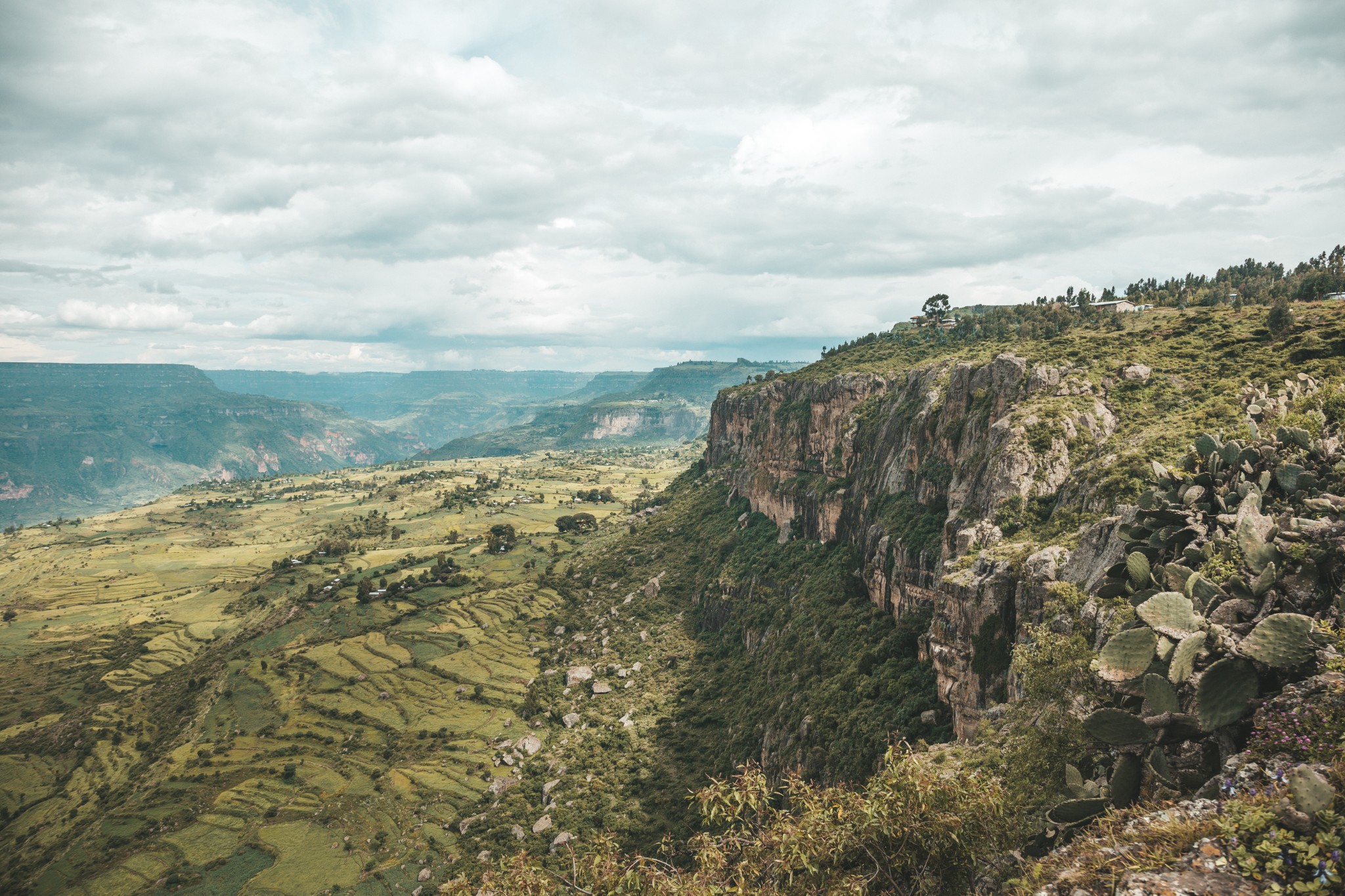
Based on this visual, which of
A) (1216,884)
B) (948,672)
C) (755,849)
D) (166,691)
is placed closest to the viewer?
A: (1216,884)

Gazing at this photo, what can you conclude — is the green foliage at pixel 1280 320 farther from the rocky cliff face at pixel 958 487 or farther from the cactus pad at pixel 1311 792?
the cactus pad at pixel 1311 792

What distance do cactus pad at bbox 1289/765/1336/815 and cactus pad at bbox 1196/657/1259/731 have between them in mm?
5107

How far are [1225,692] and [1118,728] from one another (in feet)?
10.1

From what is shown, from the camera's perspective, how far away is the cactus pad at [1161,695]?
57.6ft

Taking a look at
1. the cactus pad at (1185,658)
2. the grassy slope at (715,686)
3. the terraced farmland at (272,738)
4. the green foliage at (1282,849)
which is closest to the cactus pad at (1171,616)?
the cactus pad at (1185,658)

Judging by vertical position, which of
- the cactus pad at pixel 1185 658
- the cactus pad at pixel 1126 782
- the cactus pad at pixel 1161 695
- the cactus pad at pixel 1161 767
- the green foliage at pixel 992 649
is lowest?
the green foliage at pixel 992 649

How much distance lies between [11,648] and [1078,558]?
269 meters

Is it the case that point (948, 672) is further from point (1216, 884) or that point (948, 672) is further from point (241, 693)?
point (241, 693)

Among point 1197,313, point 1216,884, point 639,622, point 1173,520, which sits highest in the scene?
point 1197,313

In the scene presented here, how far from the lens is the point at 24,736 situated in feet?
441

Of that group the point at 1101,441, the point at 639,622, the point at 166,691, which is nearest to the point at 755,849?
the point at 1101,441

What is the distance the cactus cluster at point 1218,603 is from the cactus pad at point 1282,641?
0.08 feet

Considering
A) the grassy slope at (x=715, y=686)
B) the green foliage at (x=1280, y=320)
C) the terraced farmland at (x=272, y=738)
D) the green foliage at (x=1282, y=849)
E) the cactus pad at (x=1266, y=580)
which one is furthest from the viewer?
the terraced farmland at (x=272, y=738)

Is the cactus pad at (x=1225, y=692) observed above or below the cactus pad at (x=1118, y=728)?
above
